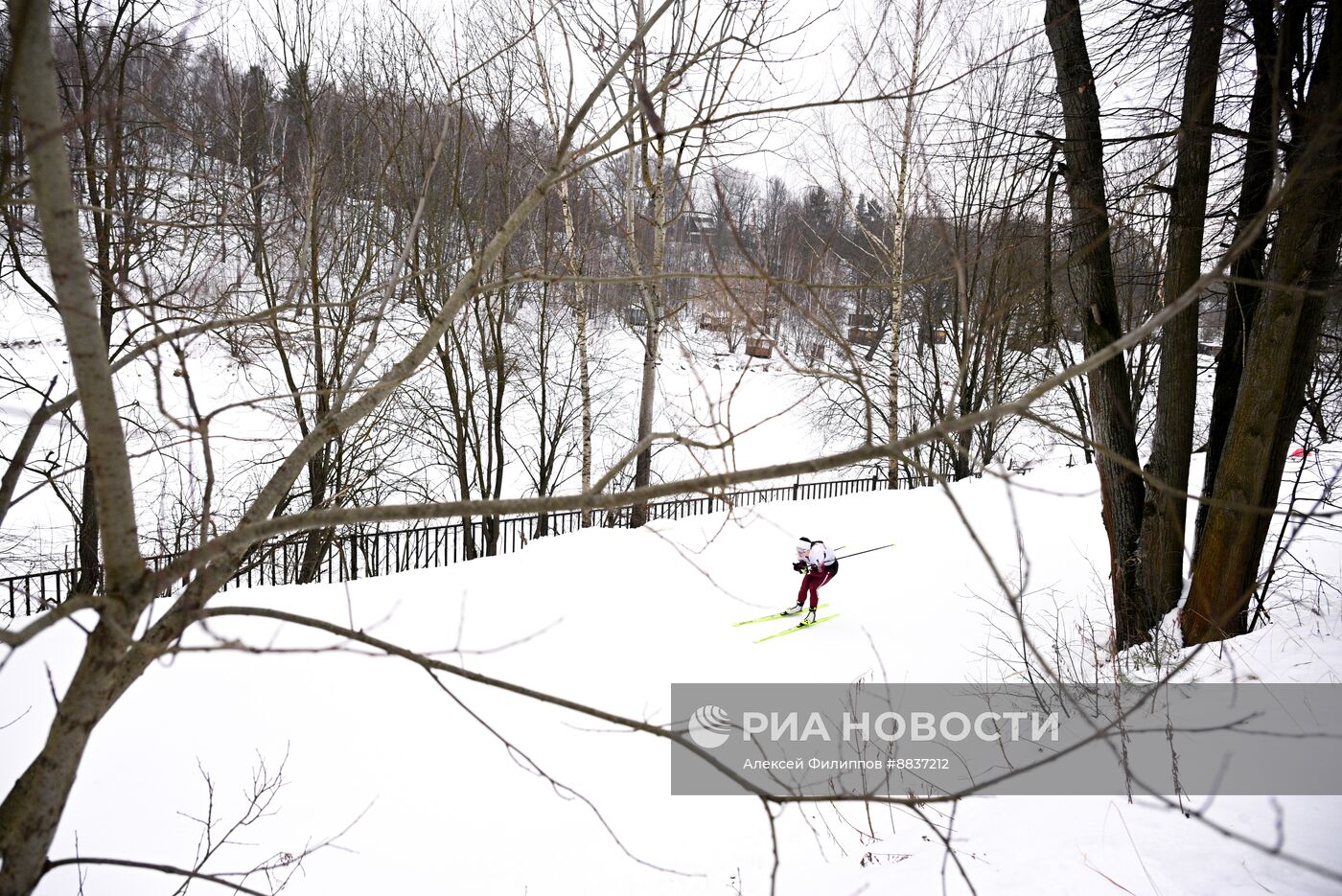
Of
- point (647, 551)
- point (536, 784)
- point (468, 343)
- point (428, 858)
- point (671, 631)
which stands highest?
point (468, 343)

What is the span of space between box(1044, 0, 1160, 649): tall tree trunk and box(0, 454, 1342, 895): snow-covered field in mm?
532

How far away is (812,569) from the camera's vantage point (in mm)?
7789

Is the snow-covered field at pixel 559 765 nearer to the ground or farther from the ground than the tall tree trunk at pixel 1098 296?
nearer to the ground

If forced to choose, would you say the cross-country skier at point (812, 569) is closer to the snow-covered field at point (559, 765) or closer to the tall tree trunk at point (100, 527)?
the snow-covered field at point (559, 765)

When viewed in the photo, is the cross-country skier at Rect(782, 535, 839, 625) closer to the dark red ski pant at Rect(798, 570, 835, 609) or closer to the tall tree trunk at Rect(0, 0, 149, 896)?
the dark red ski pant at Rect(798, 570, 835, 609)

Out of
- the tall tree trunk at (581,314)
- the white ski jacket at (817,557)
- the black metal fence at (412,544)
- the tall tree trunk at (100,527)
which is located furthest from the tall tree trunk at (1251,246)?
the tall tree trunk at (581,314)

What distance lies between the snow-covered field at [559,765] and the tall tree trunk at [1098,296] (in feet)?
1.75

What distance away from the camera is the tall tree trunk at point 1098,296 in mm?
5000

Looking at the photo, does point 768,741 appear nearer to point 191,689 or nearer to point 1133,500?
point 1133,500

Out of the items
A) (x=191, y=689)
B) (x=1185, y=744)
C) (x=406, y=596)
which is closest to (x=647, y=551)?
(x=406, y=596)

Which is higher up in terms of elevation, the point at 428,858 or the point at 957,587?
the point at 957,587

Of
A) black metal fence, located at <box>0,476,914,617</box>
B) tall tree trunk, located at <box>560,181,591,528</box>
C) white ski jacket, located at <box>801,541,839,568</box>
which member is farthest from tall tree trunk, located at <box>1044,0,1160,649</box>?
tall tree trunk, located at <box>560,181,591,528</box>

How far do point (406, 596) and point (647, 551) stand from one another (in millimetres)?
3133

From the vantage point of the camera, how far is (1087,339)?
545 cm
